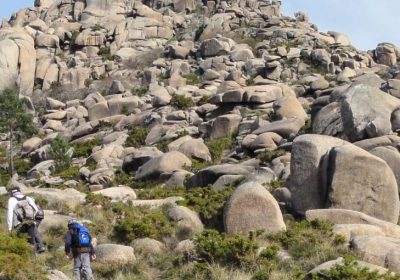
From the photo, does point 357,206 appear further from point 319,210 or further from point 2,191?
point 2,191

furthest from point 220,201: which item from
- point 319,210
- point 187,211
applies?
point 319,210

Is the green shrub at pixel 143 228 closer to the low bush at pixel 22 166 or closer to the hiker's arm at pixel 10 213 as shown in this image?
the hiker's arm at pixel 10 213

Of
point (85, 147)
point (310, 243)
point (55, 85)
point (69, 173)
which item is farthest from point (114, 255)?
point (55, 85)

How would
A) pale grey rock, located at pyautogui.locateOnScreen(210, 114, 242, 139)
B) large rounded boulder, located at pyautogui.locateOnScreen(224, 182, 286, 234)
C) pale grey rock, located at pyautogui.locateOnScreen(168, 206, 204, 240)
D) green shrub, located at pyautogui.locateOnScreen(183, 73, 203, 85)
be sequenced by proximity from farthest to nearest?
green shrub, located at pyautogui.locateOnScreen(183, 73, 203, 85) → pale grey rock, located at pyautogui.locateOnScreen(210, 114, 242, 139) → pale grey rock, located at pyautogui.locateOnScreen(168, 206, 204, 240) → large rounded boulder, located at pyautogui.locateOnScreen(224, 182, 286, 234)

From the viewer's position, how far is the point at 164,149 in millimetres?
39188

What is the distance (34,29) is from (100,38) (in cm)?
1008

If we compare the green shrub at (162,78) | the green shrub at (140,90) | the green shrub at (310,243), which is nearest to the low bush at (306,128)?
the green shrub at (310,243)

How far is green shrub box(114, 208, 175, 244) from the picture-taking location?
16.6 m

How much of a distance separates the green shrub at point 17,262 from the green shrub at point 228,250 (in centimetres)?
388

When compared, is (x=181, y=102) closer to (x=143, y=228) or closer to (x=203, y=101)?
(x=203, y=101)

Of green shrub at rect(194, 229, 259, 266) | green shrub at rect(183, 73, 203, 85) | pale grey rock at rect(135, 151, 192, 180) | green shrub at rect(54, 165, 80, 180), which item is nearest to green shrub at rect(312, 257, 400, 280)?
green shrub at rect(194, 229, 259, 266)

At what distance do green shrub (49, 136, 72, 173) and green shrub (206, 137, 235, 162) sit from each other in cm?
932

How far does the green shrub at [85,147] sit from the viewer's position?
43.0 meters

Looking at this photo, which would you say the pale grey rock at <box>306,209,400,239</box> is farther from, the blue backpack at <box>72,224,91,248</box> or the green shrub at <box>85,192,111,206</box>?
the green shrub at <box>85,192,111,206</box>
